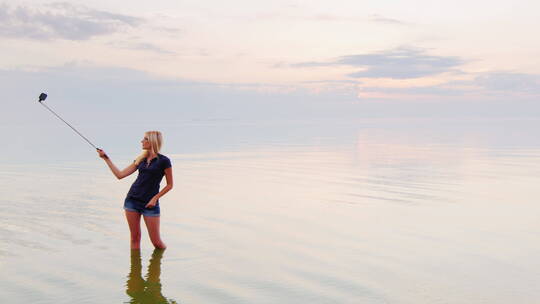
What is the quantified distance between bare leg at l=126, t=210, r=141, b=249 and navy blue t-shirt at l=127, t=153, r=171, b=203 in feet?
0.95

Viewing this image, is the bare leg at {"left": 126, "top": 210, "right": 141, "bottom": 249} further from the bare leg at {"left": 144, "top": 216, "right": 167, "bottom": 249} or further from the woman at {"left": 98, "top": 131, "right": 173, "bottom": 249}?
the bare leg at {"left": 144, "top": 216, "right": 167, "bottom": 249}

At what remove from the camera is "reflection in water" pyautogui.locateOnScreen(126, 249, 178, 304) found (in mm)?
7348

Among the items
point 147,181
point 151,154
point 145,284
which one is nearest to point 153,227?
A: point 147,181

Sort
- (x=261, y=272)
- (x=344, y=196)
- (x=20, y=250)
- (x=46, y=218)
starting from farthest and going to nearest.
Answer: (x=344, y=196) → (x=46, y=218) → (x=20, y=250) → (x=261, y=272)

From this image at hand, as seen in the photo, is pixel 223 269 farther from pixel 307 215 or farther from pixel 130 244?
pixel 307 215

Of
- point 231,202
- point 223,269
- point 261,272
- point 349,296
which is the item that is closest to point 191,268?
point 223,269

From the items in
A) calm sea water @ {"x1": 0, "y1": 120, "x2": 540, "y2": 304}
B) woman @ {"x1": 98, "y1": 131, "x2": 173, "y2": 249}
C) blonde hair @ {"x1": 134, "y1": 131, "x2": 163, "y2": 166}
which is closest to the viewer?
A: calm sea water @ {"x1": 0, "y1": 120, "x2": 540, "y2": 304}

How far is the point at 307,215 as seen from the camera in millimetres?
13680

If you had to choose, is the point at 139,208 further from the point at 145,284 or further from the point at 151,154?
the point at 145,284

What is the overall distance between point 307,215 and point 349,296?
6.24 metres

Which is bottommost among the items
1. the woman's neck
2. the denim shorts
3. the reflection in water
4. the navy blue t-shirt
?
the reflection in water

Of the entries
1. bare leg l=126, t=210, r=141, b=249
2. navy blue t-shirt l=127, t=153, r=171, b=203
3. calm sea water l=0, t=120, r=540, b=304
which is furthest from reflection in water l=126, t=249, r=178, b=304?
navy blue t-shirt l=127, t=153, r=171, b=203

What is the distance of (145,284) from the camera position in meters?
8.01

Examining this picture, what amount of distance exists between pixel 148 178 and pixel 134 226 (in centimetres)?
90
